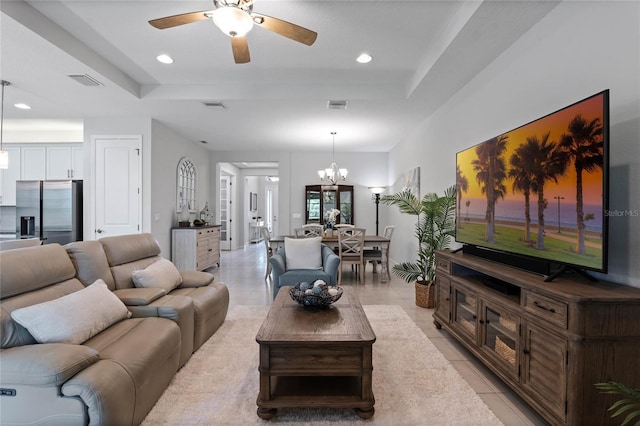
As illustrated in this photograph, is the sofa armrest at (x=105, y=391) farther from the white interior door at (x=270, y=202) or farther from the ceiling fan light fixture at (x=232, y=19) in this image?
the white interior door at (x=270, y=202)

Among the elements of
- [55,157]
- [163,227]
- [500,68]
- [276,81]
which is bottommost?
[163,227]

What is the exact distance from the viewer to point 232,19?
1.94 m

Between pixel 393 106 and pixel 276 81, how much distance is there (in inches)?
65.4

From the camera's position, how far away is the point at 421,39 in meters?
3.00

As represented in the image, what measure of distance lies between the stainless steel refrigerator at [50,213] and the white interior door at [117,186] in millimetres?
371

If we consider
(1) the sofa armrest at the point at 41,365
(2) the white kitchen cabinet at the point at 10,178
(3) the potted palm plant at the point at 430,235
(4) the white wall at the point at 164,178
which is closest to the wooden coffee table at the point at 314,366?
(1) the sofa armrest at the point at 41,365

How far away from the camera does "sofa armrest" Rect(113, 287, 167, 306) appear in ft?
7.61

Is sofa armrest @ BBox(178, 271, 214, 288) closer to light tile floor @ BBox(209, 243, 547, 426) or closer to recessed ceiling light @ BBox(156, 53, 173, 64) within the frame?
light tile floor @ BBox(209, 243, 547, 426)

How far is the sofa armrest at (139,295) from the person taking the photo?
232cm

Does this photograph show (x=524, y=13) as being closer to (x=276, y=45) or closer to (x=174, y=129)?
(x=276, y=45)

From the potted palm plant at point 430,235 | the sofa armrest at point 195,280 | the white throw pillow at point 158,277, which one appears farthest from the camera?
the potted palm plant at point 430,235

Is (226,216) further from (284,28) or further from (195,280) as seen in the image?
(284,28)

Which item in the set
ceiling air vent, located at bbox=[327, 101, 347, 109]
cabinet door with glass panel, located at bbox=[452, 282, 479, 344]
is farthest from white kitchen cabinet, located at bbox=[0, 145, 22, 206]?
cabinet door with glass panel, located at bbox=[452, 282, 479, 344]

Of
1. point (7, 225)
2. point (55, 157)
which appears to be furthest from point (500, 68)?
point (7, 225)
